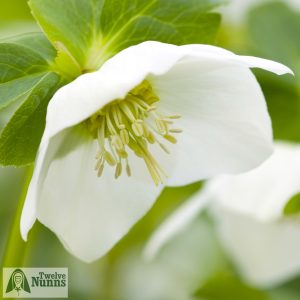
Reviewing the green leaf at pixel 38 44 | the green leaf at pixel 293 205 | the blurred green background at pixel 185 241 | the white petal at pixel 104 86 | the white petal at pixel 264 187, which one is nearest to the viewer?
the white petal at pixel 104 86

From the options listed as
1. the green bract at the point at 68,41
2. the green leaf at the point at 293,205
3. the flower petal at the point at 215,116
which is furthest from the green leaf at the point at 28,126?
the green leaf at the point at 293,205

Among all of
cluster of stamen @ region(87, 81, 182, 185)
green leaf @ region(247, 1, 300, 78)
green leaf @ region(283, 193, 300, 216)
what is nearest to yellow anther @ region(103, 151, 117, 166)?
cluster of stamen @ region(87, 81, 182, 185)

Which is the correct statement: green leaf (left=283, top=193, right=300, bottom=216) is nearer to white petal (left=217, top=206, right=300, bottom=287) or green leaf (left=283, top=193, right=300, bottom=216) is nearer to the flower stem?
white petal (left=217, top=206, right=300, bottom=287)

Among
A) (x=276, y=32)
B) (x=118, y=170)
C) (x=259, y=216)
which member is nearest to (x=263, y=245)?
(x=259, y=216)

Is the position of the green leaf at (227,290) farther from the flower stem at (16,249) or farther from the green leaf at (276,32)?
the flower stem at (16,249)

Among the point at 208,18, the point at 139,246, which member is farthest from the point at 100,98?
the point at 139,246

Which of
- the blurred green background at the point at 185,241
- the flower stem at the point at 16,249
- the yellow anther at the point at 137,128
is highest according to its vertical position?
the yellow anther at the point at 137,128
